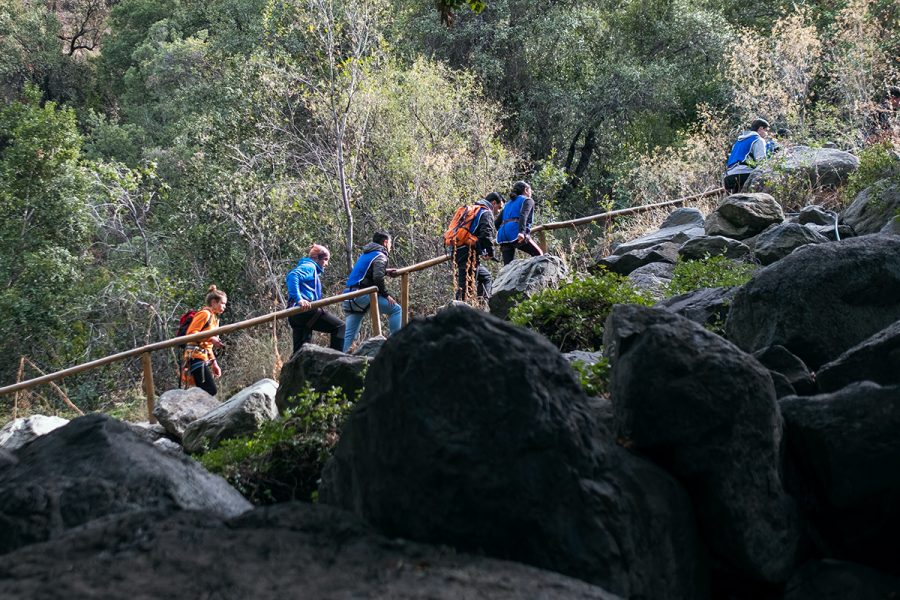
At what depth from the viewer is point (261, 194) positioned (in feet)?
68.2

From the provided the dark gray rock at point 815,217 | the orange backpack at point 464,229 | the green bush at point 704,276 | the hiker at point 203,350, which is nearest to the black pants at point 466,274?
the orange backpack at point 464,229

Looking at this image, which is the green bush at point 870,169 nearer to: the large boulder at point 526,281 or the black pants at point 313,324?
the large boulder at point 526,281

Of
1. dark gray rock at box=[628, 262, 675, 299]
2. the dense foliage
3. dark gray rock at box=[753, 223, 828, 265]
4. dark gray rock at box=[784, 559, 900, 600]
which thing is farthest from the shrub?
dark gray rock at box=[784, 559, 900, 600]

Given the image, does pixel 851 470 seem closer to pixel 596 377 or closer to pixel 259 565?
pixel 596 377

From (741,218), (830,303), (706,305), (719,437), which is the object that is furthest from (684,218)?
(719,437)

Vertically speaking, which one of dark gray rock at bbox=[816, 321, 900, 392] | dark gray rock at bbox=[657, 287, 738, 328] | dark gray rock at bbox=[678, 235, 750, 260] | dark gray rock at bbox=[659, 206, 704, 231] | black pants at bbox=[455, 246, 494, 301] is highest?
dark gray rock at bbox=[816, 321, 900, 392]

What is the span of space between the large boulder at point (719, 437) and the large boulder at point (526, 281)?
19.7 ft

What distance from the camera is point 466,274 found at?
12.5m

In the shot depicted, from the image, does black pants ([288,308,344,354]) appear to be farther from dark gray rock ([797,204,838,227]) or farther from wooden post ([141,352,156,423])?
dark gray rock ([797,204,838,227])

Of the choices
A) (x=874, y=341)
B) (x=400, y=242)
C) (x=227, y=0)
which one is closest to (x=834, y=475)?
(x=874, y=341)

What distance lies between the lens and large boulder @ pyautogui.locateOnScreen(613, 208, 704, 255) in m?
12.2

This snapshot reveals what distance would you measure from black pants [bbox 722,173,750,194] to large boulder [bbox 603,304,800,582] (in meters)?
10.8

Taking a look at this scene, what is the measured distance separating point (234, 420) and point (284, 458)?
2.51 meters

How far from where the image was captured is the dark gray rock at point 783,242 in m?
9.30
